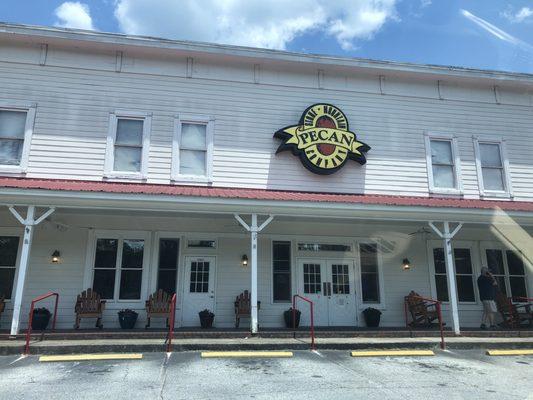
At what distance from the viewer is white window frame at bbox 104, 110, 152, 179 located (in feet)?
37.0

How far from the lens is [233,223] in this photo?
11516 millimetres

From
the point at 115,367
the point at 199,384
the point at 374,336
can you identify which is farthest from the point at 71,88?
the point at 374,336

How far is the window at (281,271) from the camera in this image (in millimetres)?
11648

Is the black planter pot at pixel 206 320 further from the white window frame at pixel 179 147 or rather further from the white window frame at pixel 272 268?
the white window frame at pixel 179 147

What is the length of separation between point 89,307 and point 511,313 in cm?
1066

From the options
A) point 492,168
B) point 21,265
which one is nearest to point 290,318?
point 21,265

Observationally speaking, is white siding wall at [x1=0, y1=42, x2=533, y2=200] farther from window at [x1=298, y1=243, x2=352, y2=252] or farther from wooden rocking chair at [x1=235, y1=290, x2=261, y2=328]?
wooden rocking chair at [x1=235, y1=290, x2=261, y2=328]

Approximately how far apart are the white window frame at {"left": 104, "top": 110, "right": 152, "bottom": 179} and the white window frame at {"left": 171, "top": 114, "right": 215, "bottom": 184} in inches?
28.0

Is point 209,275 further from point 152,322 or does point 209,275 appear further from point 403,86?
point 403,86

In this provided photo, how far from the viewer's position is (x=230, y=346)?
8109 millimetres

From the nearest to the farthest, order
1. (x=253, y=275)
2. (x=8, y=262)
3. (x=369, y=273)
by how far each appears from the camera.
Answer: (x=253, y=275), (x=8, y=262), (x=369, y=273)

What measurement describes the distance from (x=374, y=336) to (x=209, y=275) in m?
4.49

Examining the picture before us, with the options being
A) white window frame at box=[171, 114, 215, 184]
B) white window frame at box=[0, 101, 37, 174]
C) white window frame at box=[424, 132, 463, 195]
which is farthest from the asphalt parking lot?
white window frame at box=[424, 132, 463, 195]

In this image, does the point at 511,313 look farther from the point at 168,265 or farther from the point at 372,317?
the point at 168,265
